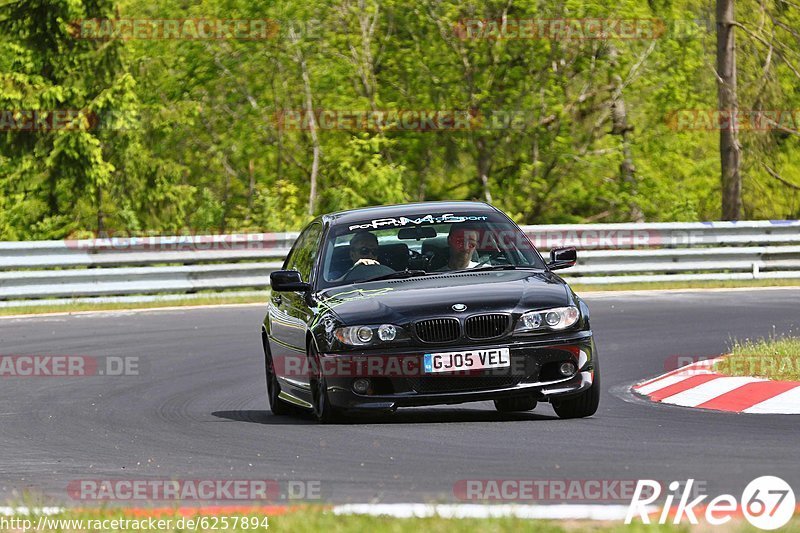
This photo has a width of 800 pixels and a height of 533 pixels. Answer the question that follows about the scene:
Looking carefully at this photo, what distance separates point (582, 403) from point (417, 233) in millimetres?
1916

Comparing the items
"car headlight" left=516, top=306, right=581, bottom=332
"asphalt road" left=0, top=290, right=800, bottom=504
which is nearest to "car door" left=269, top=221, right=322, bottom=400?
"asphalt road" left=0, top=290, right=800, bottom=504

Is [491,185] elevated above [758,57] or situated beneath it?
situated beneath

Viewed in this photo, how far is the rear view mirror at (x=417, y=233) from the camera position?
11180 millimetres

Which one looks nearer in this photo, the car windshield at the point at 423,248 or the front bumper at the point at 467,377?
the front bumper at the point at 467,377

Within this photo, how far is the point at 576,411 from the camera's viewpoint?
1015 cm

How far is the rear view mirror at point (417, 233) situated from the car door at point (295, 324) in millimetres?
708

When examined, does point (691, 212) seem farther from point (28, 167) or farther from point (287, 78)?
point (28, 167)

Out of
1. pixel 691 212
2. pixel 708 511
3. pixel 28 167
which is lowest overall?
pixel 691 212

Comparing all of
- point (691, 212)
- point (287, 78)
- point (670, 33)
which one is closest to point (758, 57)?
point (670, 33)

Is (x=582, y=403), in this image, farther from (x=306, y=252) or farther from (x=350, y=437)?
(x=306, y=252)

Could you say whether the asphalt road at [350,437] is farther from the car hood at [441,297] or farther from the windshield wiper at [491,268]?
the windshield wiper at [491,268]

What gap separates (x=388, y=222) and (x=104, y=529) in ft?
17.7

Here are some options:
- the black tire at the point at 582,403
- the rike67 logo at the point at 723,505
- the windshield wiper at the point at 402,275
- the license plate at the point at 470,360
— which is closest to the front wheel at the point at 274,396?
the windshield wiper at the point at 402,275

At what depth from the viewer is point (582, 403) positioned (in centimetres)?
1010
